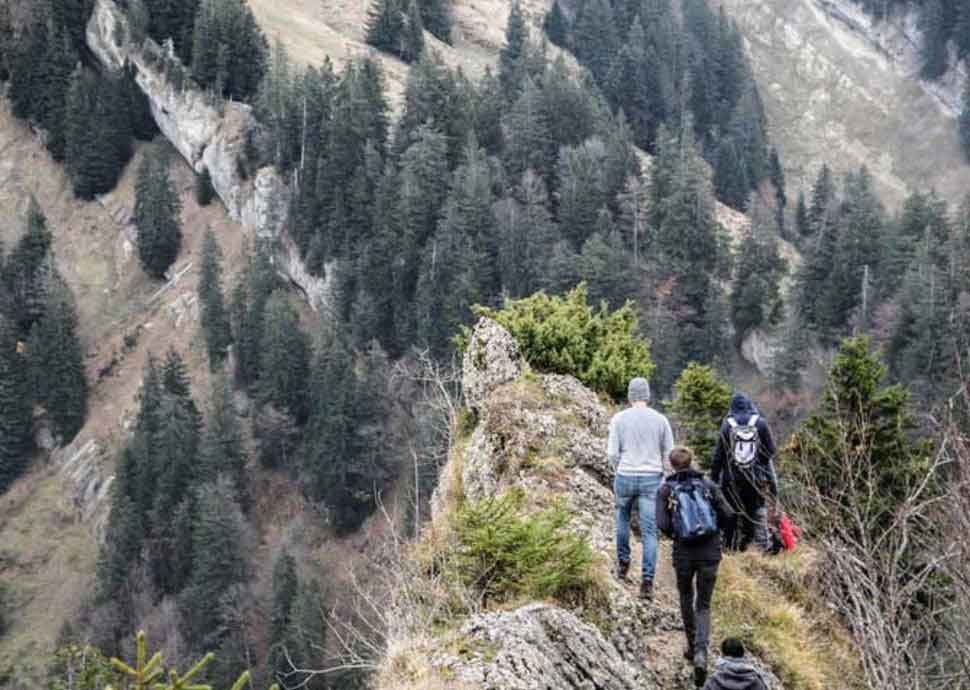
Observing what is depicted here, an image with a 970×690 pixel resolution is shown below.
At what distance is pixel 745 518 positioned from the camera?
1370 cm

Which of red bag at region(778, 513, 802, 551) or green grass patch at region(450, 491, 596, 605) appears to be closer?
green grass patch at region(450, 491, 596, 605)

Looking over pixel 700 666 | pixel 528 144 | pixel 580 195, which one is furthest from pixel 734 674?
pixel 528 144

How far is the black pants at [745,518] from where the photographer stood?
43.1 ft

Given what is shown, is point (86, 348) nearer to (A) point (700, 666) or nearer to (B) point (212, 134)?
(B) point (212, 134)

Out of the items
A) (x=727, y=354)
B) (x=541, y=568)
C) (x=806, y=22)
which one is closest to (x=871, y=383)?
(x=541, y=568)

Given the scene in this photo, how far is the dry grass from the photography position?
12.0m

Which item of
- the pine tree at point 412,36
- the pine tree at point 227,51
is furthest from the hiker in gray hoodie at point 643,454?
the pine tree at point 412,36

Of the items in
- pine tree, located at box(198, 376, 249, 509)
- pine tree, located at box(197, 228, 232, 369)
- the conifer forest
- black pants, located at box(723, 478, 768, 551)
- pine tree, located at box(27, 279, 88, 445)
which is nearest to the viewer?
black pants, located at box(723, 478, 768, 551)

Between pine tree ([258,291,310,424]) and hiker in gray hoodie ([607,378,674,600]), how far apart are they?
228 feet

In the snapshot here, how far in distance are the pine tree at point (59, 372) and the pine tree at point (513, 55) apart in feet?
138

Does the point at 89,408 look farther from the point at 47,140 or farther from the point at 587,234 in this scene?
the point at 587,234

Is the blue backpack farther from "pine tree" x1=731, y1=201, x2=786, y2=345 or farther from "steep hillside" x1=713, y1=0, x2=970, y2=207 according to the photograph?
"steep hillside" x1=713, y1=0, x2=970, y2=207

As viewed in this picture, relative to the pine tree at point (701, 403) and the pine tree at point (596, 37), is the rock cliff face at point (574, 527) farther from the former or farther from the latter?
the pine tree at point (596, 37)

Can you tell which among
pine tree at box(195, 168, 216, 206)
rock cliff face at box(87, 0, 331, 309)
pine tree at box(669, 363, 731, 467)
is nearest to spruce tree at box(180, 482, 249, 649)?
rock cliff face at box(87, 0, 331, 309)
